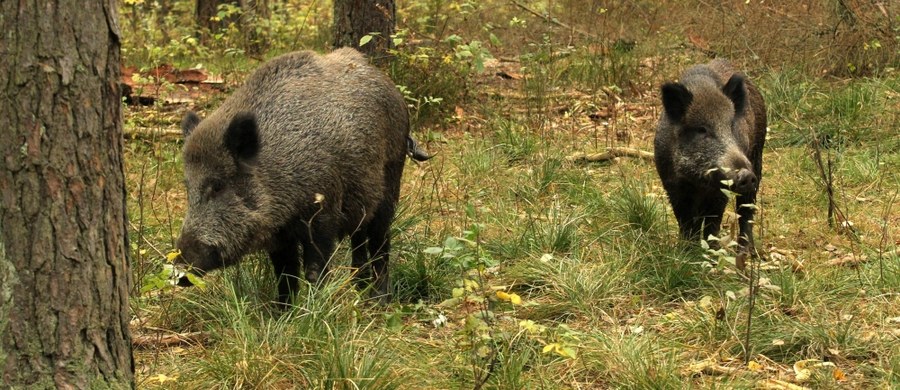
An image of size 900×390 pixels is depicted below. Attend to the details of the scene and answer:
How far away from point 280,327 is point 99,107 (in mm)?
1539

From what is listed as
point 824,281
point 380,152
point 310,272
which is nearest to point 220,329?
point 310,272

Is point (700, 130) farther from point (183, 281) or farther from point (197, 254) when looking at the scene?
point (183, 281)

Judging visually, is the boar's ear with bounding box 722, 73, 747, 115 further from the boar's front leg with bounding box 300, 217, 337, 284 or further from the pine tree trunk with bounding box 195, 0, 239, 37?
the pine tree trunk with bounding box 195, 0, 239, 37

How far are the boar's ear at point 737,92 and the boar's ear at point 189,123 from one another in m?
3.38

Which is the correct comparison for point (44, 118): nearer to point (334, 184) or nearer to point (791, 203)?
point (334, 184)

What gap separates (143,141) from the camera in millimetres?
8836

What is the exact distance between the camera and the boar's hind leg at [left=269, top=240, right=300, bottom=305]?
5508 mm

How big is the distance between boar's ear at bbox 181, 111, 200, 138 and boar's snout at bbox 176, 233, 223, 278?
0.83 meters

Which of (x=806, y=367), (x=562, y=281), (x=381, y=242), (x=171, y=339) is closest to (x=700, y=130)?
(x=562, y=281)

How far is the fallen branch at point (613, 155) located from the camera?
892cm

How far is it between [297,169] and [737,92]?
300 centimetres

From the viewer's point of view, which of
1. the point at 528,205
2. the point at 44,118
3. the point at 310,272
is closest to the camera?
the point at 44,118

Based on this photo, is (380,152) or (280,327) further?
(380,152)

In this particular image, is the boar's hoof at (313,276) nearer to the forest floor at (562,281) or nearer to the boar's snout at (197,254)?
the forest floor at (562,281)
